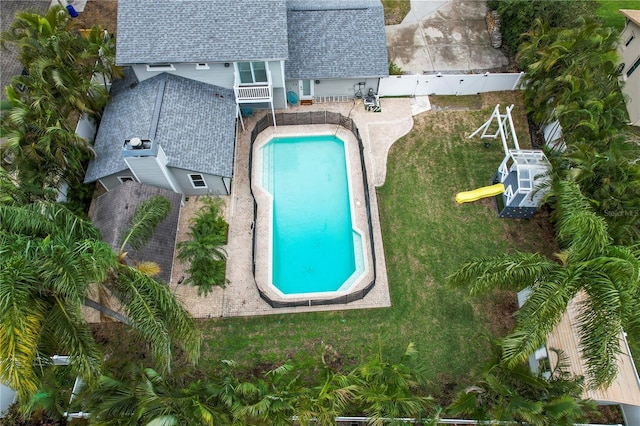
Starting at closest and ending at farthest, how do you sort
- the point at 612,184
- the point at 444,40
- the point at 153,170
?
the point at 612,184
the point at 153,170
the point at 444,40

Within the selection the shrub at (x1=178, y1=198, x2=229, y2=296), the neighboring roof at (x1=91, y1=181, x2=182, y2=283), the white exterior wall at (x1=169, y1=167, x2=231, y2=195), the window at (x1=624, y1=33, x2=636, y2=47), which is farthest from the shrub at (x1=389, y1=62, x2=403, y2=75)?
the neighboring roof at (x1=91, y1=181, x2=182, y2=283)

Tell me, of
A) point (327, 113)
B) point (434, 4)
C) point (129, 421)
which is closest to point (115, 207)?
point (129, 421)

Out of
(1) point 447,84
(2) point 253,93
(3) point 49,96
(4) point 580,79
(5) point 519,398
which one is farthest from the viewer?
(1) point 447,84

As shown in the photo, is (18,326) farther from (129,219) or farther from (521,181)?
(521,181)

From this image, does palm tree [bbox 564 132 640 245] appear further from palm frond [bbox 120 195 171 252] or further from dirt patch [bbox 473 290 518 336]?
palm frond [bbox 120 195 171 252]

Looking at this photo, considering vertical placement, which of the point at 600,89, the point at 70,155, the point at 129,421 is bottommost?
the point at 129,421

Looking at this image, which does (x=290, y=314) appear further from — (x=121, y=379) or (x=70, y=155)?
(x=70, y=155)

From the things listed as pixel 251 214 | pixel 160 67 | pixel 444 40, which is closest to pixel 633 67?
pixel 444 40
